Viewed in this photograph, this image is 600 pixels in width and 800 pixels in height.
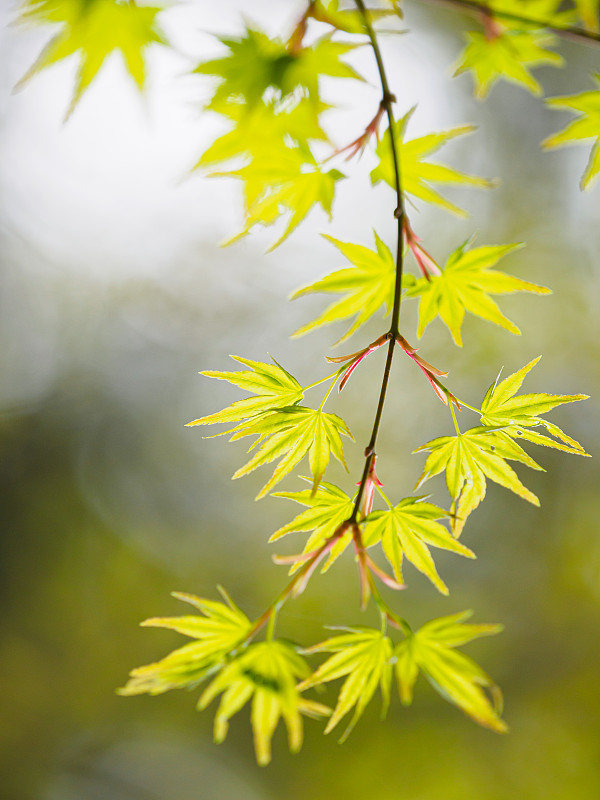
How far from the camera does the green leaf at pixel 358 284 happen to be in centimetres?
49

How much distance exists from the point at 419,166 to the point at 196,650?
472mm

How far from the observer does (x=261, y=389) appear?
1.67 feet

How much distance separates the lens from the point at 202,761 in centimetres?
356

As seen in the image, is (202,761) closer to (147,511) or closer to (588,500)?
(147,511)

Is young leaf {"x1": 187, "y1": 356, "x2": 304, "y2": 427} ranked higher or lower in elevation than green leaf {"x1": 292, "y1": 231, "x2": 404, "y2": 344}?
lower

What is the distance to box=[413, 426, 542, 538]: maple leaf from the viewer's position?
483 millimetres

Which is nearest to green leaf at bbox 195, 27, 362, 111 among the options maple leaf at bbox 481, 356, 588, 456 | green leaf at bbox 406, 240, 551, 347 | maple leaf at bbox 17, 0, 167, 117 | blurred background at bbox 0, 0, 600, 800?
maple leaf at bbox 17, 0, 167, 117

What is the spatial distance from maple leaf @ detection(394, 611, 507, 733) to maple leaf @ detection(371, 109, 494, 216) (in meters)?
0.37

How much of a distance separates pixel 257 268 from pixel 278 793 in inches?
134

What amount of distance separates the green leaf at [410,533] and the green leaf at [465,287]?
0.53ft

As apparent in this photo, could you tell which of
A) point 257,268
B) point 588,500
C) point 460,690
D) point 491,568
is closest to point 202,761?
point 491,568

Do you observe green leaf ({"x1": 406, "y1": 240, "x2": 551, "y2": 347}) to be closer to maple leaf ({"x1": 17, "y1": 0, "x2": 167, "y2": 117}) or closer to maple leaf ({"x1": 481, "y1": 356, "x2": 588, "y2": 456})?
maple leaf ({"x1": 481, "y1": 356, "x2": 588, "y2": 456})

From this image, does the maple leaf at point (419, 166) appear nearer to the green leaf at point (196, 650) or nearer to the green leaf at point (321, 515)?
the green leaf at point (321, 515)

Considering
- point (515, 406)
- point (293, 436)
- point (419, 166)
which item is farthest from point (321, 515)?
point (419, 166)
